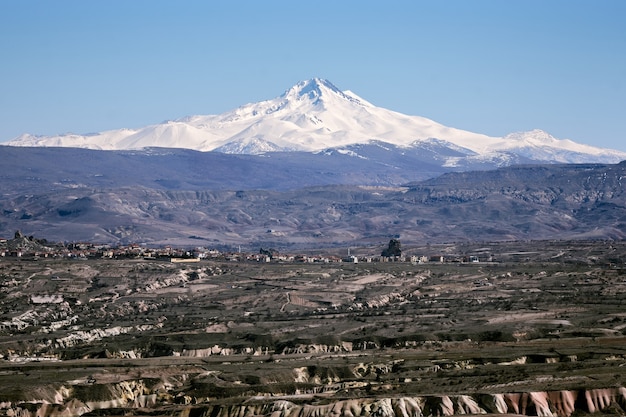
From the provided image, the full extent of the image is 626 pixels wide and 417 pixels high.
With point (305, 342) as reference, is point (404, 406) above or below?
above

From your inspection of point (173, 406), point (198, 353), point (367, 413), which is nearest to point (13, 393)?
point (173, 406)

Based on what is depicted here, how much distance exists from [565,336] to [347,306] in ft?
154

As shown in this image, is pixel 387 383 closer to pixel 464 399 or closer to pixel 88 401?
pixel 464 399

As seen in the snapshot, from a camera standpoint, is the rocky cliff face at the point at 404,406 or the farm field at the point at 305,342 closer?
the rocky cliff face at the point at 404,406

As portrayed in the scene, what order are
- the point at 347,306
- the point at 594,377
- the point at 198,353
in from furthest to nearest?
the point at 347,306 → the point at 198,353 → the point at 594,377

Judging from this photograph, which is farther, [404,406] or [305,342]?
[305,342]

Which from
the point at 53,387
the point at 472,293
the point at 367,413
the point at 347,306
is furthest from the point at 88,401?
the point at 472,293

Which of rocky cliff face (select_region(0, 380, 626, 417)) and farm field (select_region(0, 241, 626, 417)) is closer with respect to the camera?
rocky cliff face (select_region(0, 380, 626, 417))

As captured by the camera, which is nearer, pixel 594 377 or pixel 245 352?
pixel 594 377

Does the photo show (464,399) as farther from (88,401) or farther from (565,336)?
(565,336)

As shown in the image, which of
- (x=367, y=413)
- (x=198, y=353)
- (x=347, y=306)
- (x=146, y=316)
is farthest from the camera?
(x=347, y=306)

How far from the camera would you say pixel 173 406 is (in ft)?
298

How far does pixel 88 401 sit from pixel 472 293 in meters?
89.6

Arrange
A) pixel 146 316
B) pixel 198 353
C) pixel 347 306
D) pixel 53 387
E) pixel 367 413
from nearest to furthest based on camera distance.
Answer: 1. pixel 367 413
2. pixel 53 387
3. pixel 198 353
4. pixel 146 316
5. pixel 347 306
